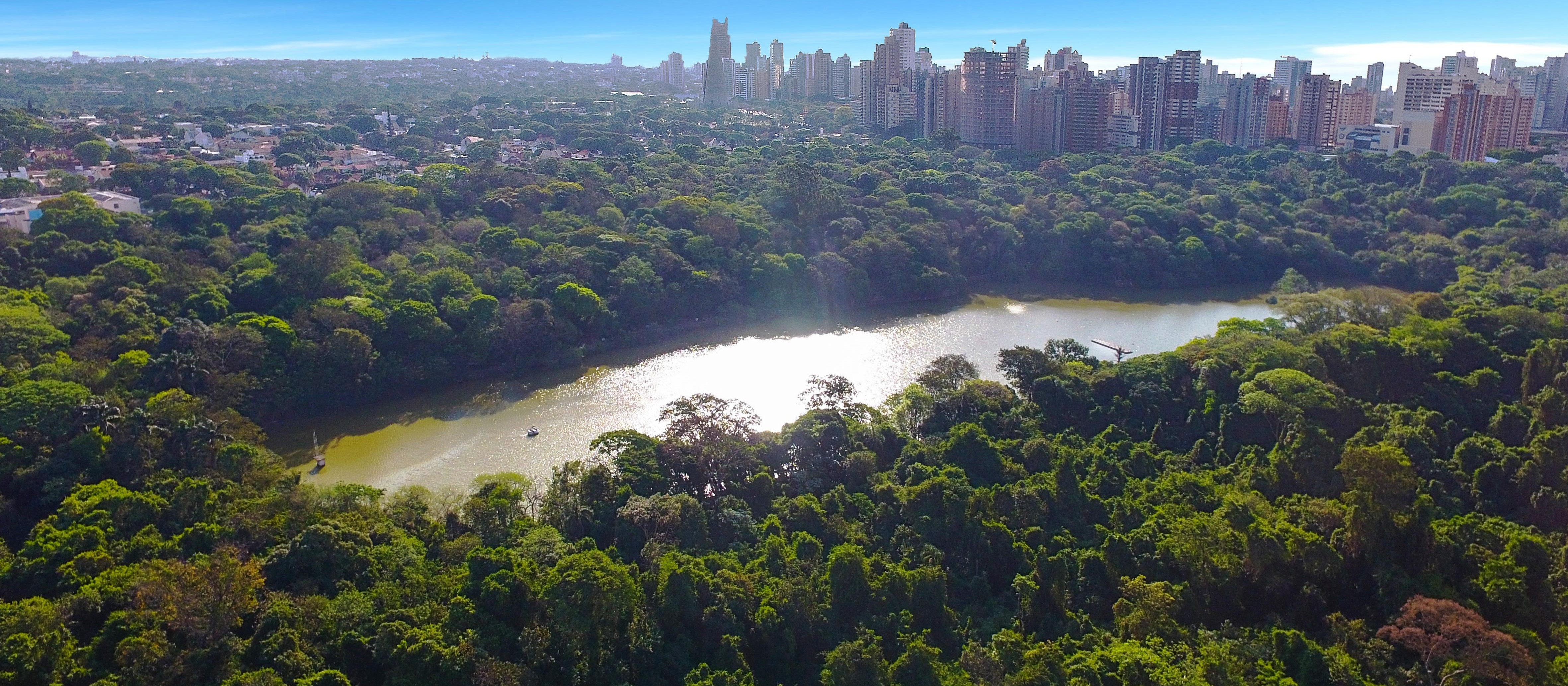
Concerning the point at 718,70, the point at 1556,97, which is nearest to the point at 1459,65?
the point at 1556,97

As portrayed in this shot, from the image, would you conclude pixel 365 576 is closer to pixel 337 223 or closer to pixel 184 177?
pixel 337 223

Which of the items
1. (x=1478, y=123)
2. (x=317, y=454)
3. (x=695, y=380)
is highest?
(x=1478, y=123)

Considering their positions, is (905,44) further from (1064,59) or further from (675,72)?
(675,72)

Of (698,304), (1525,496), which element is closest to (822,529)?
(1525,496)

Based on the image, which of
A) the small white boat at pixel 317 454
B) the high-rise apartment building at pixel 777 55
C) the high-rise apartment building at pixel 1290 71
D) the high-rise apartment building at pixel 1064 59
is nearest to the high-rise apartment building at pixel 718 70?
the high-rise apartment building at pixel 777 55

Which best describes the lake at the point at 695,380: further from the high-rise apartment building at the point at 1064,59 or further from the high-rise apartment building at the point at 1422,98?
the high-rise apartment building at the point at 1064,59

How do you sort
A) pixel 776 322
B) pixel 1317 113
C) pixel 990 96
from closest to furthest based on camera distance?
pixel 776 322
pixel 1317 113
pixel 990 96

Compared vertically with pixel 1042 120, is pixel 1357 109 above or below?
above
